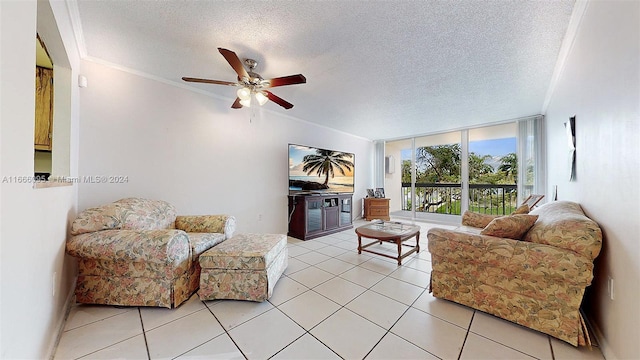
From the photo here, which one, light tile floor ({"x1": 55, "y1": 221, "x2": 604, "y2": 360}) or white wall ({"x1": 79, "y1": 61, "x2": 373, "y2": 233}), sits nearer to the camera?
light tile floor ({"x1": 55, "y1": 221, "x2": 604, "y2": 360})

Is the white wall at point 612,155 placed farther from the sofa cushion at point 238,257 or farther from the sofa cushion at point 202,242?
the sofa cushion at point 202,242

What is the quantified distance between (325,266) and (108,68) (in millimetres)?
3249

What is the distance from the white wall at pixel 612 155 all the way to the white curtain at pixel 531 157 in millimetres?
2536

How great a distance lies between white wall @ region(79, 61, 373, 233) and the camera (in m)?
2.33

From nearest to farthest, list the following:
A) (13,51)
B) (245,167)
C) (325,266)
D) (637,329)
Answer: (13,51), (637,329), (325,266), (245,167)

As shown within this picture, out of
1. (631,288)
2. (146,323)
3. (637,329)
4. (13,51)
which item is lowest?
(146,323)

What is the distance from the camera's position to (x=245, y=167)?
3496 mm

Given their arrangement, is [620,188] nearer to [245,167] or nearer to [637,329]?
[637,329]

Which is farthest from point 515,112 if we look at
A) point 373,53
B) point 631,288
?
point 631,288

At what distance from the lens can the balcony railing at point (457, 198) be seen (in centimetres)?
467

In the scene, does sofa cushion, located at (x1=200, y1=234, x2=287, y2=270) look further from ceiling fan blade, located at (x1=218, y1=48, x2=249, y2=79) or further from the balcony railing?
the balcony railing

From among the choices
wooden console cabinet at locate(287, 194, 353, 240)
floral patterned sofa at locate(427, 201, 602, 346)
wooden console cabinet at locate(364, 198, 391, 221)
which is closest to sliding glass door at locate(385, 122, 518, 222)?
wooden console cabinet at locate(364, 198, 391, 221)

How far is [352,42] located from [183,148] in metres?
2.41

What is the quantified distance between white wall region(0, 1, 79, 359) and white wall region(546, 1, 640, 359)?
270 centimetres
